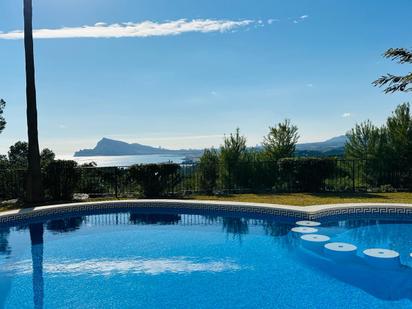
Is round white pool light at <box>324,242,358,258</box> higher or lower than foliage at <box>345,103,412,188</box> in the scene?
lower

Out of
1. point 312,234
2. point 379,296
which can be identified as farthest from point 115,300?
point 312,234

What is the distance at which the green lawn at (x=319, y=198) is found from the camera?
11.3m

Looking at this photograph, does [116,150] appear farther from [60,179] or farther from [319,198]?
[319,198]

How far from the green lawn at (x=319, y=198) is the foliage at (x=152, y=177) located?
4.43ft

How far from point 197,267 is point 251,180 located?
8.45 m

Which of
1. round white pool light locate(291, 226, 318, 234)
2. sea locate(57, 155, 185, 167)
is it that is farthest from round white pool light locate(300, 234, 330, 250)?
sea locate(57, 155, 185, 167)

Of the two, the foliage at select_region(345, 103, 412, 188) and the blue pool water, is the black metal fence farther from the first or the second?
the blue pool water

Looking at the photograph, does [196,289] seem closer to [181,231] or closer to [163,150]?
Answer: [181,231]

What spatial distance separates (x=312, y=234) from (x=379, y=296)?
2.78 metres

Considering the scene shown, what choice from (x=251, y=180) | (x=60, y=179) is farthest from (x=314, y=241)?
(x=60, y=179)

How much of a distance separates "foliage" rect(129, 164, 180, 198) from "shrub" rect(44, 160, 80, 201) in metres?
2.13

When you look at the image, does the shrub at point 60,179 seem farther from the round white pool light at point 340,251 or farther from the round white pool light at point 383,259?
the round white pool light at point 383,259

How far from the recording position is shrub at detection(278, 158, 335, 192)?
45.3 feet

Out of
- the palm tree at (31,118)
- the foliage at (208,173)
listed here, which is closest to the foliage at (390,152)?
the foliage at (208,173)
